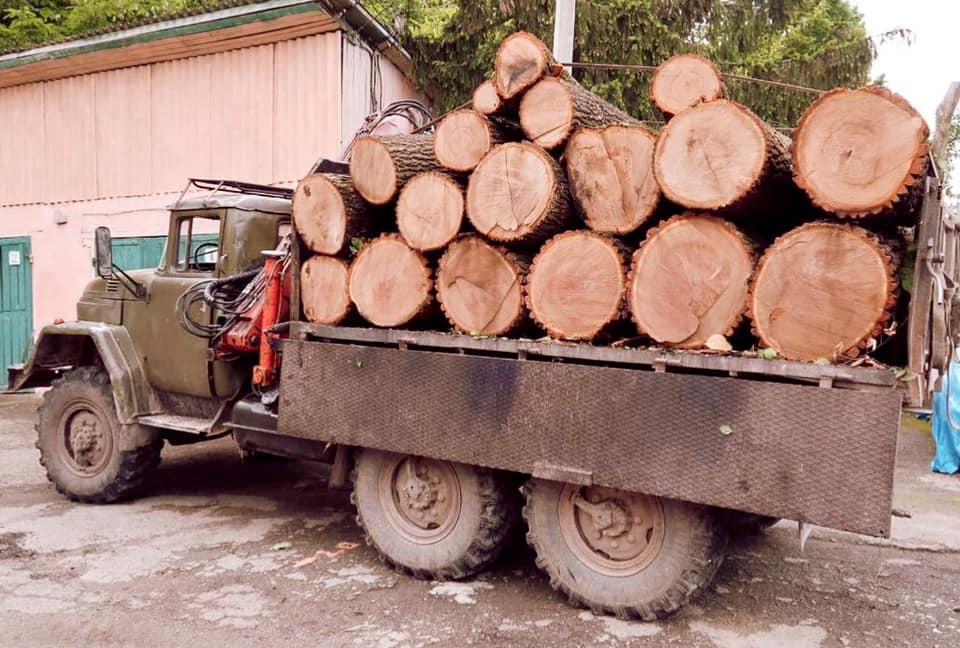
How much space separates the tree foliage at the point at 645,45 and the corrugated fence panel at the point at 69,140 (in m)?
4.56

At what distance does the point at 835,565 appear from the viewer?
14.5ft

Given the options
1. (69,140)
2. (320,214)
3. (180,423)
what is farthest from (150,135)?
(320,214)

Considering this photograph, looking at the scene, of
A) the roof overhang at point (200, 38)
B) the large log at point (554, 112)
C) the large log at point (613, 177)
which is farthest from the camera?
the roof overhang at point (200, 38)

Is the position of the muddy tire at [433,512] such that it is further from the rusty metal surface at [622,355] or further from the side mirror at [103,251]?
the side mirror at [103,251]

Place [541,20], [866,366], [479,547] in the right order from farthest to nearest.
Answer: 1. [541,20]
2. [479,547]
3. [866,366]

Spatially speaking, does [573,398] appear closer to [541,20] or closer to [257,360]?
[257,360]

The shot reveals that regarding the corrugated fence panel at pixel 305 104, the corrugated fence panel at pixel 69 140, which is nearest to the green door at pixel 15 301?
the corrugated fence panel at pixel 69 140

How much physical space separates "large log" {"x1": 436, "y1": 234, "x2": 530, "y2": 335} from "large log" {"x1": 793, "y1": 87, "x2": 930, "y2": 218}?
142 centimetres

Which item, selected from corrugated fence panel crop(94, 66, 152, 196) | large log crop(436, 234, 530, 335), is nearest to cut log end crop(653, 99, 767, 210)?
large log crop(436, 234, 530, 335)

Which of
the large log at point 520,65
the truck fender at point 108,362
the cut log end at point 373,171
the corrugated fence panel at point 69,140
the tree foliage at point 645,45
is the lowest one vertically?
the truck fender at point 108,362

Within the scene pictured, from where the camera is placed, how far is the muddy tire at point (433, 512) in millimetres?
3975

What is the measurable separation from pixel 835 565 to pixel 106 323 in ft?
17.4

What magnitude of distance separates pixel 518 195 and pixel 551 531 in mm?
1702

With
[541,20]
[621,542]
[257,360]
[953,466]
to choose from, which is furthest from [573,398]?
[541,20]
